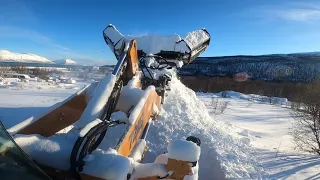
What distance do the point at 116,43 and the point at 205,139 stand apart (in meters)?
2.96

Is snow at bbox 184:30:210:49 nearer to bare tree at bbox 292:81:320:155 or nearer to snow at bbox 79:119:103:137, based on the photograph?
bare tree at bbox 292:81:320:155

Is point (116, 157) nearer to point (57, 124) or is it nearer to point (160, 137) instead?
point (57, 124)

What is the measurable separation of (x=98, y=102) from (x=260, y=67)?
3602 inches

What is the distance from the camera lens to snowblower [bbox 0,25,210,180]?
182 centimetres

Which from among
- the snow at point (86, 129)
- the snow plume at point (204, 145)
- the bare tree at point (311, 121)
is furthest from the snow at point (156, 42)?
the bare tree at point (311, 121)

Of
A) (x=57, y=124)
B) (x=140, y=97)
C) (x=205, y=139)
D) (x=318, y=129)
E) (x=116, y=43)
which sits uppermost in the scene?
(x=116, y=43)

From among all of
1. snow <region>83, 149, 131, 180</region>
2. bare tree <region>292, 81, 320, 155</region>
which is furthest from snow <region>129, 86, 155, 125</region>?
bare tree <region>292, 81, 320, 155</region>

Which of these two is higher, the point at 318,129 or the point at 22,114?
the point at 22,114

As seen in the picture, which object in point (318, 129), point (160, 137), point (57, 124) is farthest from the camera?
point (318, 129)

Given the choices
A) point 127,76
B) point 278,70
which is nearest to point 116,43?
point 127,76

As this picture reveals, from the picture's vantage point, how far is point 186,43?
21.9ft

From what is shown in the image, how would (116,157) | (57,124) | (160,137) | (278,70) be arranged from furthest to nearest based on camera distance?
(278,70), (160,137), (57,124), (116,157)

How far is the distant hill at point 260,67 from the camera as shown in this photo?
76562 millimetres

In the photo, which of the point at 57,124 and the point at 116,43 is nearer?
the point at 57,124
